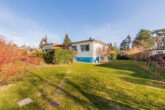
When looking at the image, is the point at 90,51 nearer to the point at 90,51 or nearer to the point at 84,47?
the point at 90,51

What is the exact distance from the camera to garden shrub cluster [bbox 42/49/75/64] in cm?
936

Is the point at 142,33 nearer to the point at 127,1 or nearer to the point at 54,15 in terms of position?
the point at 127,1

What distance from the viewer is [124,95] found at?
2447 mm

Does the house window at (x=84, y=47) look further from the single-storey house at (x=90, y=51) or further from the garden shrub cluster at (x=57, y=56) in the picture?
the garden shrub cluster at (x=57, y=56)

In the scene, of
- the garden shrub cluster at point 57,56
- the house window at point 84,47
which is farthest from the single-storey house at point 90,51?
the garden shrub cluster at point 57,56

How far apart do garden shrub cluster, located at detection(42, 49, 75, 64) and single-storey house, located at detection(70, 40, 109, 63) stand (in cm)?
406

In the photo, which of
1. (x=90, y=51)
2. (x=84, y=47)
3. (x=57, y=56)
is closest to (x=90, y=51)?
(x=90, y=51)

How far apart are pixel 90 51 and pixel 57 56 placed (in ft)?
21.6

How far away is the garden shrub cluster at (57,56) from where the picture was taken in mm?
9359

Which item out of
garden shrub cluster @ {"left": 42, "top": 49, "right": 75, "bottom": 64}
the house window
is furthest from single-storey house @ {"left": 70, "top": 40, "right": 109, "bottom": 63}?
garden shrub cluster @ {"left": 42, "top": 49, "right": 75, "bottom": 64}

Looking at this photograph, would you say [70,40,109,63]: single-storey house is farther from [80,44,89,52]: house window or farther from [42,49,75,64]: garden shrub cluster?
[42,49,75,64]: garden shrub cluster

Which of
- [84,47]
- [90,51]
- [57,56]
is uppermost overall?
[84,47]

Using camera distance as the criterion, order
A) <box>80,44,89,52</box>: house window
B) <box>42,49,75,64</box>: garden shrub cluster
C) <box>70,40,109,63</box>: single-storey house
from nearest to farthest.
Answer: <box>42,49,75,64</box>: garden shrub cluster
<box>70,40,109,63</box>: single-storey house
<box>80,44,89,52</box>: house window

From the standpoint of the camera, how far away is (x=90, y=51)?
13.3 metres
